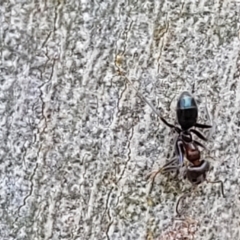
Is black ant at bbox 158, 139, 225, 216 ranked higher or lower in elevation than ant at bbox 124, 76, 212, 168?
lower

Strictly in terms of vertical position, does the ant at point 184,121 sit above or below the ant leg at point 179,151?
above

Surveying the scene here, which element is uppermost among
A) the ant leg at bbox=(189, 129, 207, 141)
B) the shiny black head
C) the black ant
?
the shiny black head

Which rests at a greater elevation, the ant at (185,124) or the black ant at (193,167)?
the ant at (185,124)

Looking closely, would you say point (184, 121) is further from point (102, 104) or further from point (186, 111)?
point (102, 104)

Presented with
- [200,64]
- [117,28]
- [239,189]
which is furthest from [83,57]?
[239,189]

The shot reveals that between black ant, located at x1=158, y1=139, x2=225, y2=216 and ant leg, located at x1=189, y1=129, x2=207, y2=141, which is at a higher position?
ant leg, located at x1=189, y1=129, x2=207, y2=141

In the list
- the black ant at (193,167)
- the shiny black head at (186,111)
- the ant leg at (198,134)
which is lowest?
the black ant at (193,167)
